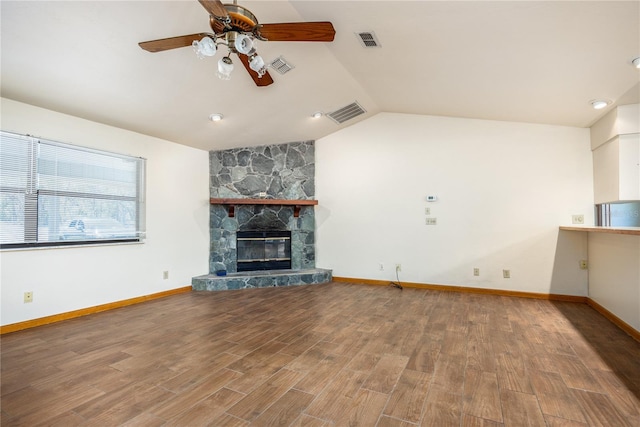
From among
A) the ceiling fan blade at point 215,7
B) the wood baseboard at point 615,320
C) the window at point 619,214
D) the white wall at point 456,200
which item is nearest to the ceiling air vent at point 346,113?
the white wall at point 456,200

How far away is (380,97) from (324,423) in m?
4.01

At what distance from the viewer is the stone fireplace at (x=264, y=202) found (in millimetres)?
5164

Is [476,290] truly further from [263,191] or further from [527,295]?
[263,191]

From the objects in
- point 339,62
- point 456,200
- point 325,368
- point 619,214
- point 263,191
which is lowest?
point 325,368

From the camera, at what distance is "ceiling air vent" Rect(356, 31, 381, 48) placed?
106 inches

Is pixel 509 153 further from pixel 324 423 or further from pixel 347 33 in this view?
pixel 324 423

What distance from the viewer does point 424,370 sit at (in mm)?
2170

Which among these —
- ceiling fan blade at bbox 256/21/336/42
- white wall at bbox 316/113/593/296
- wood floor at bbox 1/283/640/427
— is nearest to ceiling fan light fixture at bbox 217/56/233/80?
ceiling fan blade at bbox 256/21/336/42

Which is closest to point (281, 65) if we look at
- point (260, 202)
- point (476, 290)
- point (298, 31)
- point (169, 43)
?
point (298, 31)

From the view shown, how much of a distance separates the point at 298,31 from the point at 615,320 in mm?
4180

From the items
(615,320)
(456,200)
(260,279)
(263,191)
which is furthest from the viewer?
(263,191)

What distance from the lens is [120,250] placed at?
388cm

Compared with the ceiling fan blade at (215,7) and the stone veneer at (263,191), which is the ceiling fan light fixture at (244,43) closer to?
the ceiling fan blade at (215,7)

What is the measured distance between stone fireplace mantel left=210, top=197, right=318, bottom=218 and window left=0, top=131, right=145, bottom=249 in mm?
1156
